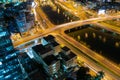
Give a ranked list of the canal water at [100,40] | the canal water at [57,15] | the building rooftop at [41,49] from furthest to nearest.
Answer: the canal water at [57,15], the canal water at [100,40], the building rooftop at [41,49]

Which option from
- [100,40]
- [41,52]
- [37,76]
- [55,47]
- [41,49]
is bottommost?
[37,76]

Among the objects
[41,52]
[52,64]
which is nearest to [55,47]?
[41,52]

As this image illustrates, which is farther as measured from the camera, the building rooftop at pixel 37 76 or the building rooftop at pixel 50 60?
the building rooftop at pixel 50 60

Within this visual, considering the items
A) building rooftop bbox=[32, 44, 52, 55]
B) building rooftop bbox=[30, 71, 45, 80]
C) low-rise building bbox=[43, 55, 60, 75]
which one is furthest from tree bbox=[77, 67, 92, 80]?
building rooftop bbox=[32, 44, 52, 55]

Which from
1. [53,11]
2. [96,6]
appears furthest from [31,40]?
[96,6]

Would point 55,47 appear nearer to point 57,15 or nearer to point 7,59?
point 7,59

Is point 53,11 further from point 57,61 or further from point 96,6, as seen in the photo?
point 57,61

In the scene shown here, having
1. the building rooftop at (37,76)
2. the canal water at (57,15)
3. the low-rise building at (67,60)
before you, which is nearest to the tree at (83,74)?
the low-rise building at (67,60)

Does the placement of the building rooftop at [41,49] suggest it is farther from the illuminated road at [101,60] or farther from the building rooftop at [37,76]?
the illuminated road at [101,60]
